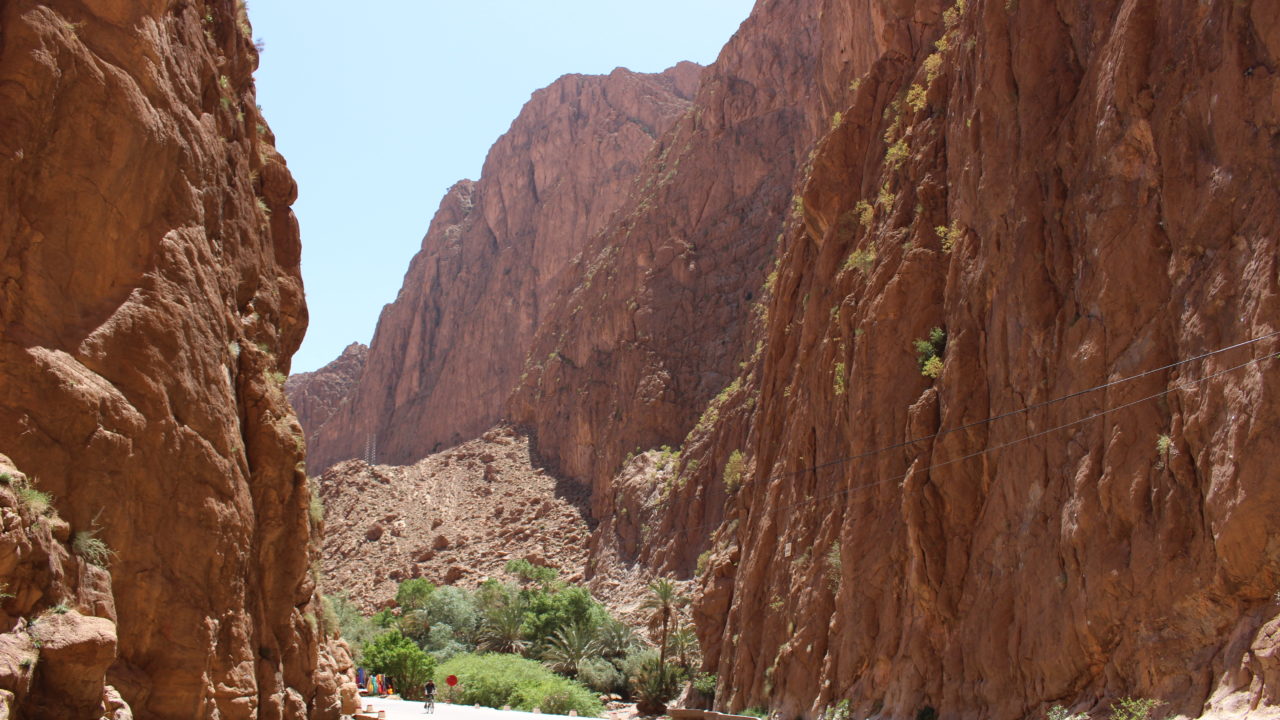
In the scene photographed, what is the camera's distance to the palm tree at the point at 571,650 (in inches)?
2000

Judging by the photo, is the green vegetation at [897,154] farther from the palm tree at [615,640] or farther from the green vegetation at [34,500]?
the palm tree at [615,640]

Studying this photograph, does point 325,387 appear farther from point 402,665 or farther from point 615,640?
point 402,665

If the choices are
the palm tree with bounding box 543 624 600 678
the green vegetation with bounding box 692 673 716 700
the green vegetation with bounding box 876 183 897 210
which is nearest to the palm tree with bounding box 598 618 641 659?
the palm tree with bounding box 543 624 600 678

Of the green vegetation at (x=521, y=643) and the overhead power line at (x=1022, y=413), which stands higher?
the overhead power line at (x=1022, y=413)

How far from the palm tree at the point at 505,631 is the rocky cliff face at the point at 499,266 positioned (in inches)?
2033

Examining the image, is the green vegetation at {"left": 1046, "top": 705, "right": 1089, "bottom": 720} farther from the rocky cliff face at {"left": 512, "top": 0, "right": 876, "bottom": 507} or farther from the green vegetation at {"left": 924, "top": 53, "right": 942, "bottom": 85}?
the rocky cliff face at {"left": 512, "top": 0, "right": 876, "bottom": 507}

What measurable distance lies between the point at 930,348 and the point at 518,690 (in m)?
23.7

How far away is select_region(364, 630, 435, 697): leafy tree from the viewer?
135ft

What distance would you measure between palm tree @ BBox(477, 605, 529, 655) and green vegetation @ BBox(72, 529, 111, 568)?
44654 millimetres

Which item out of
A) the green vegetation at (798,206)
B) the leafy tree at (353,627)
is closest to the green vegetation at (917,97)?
the green vegetation at (798,206)

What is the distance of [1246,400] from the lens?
1500cm

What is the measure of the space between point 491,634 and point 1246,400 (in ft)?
154

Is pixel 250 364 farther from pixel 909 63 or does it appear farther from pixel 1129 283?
pixel 909 63

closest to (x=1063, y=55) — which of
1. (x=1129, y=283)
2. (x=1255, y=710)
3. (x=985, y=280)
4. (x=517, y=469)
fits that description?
(x=985, y=280)
